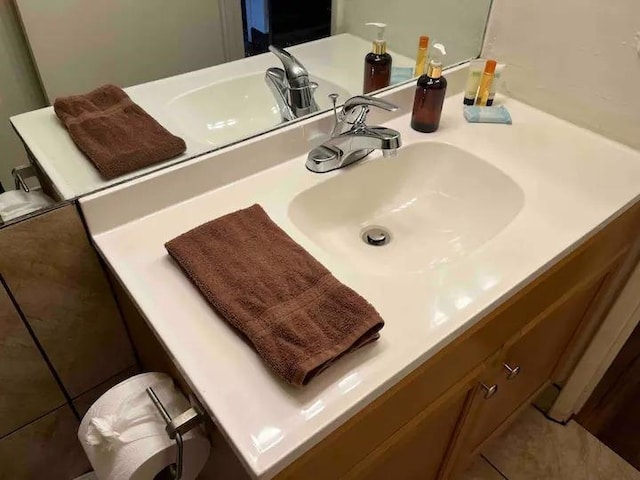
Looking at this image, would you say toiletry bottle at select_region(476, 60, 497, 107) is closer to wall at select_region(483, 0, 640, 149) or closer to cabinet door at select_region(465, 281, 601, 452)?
wall at select_region(483, 0, 640, 149)

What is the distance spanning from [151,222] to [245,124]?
27 cm

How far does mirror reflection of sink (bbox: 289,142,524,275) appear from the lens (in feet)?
3.11

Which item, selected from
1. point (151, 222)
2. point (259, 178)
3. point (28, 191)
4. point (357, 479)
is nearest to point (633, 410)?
point (357, 479)

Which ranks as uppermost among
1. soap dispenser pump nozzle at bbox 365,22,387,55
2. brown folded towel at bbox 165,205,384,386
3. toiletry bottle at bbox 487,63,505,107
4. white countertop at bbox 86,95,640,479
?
soap dispenser pump nozzle at bbox 365,22,387,55

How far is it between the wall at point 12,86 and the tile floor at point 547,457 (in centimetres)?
135

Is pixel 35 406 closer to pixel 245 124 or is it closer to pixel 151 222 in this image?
pixel 151 222

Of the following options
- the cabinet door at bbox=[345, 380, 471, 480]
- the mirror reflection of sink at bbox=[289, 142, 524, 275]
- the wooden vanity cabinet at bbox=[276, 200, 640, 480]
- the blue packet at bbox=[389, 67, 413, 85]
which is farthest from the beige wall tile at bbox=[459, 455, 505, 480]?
the blue packet at bbox=[389, 67, 413, 85]

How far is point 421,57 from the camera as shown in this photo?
3.99 feet

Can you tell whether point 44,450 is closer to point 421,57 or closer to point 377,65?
point 377,65

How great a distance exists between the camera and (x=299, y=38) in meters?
1.04

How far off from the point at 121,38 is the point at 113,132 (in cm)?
15

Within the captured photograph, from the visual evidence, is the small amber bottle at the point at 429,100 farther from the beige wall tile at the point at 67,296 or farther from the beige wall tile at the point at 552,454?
the beige wall tile at the point at 552,454

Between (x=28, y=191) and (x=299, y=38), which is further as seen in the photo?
(x=299, y=38)

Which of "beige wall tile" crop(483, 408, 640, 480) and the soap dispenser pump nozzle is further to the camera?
"beige wall tile" crop(483, 408, 640, 480)
